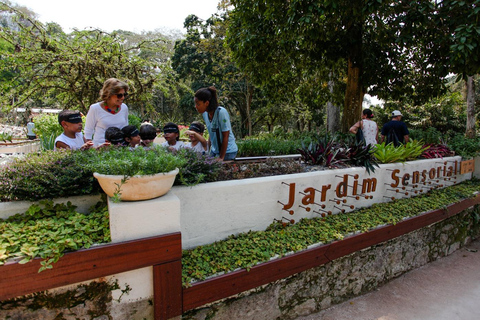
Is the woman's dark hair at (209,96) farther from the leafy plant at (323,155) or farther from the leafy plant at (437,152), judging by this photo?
the leafy plant at (437,152)

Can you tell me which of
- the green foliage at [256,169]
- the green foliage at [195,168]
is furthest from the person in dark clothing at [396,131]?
the green foliage at [195,168]

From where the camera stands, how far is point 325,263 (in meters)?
2.90

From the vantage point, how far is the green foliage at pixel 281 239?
90.2 inches

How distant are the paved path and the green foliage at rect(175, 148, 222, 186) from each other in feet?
5.58

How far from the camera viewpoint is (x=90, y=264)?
5.72 ft

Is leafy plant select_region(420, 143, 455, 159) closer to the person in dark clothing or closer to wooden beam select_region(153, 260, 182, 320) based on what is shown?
the person in dark clothing

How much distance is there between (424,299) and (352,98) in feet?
16.5

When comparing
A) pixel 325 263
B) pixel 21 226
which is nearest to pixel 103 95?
pixel 21 226

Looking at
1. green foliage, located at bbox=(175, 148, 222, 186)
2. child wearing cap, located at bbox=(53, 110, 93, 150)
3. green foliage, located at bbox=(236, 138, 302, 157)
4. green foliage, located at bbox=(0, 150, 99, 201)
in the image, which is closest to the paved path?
green foliage, located at bbox=(175, 148, 222, 186)

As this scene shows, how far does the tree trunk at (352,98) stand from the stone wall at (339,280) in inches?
132

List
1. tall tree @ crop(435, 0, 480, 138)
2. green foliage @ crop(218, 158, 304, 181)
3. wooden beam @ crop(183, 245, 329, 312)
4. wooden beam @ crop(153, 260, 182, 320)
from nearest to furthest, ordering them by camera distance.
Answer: wooden beam @ crop(153, 260, 182, 320), wooden beam @ crop(183, 245, 329, 312), green foliage @ crop(218, 158, 304, 181), tall tree @ crop(435, 0, 480, 138)

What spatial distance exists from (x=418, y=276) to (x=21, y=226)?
4.56m

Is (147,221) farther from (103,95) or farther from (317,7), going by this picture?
(317,7)

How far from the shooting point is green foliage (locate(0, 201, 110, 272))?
1.62 meters
